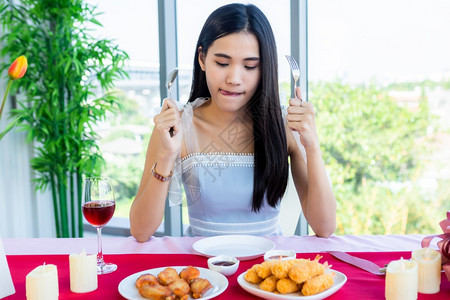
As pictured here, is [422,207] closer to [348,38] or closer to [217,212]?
[348,38]

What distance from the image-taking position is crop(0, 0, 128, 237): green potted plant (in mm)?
3371

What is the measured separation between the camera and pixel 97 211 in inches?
48.1

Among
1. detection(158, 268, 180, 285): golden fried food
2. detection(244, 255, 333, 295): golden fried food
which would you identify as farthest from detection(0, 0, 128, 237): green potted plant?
detection(244, 255, 333, 295): golden fried food

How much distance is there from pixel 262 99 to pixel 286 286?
38.8 inches

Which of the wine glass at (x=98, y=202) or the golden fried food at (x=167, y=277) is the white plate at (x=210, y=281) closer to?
the golden fried food at (x=167, y=277)

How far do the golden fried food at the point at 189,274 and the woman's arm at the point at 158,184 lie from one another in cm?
48

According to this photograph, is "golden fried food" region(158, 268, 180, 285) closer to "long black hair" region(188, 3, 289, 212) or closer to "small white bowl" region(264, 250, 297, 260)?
"small white bowl" region(264, 250, 297, 260)

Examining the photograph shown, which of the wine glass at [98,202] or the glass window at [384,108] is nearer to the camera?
the wine glass at [98,202]

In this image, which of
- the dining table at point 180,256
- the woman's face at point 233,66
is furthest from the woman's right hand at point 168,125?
the dining table at point 180,256

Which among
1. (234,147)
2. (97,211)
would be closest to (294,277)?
(97,211)

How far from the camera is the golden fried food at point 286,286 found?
925 millimetres

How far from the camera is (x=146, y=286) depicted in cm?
95

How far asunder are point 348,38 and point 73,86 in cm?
229

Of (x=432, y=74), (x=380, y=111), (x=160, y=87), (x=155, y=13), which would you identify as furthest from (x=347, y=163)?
(x=155, y=13)
